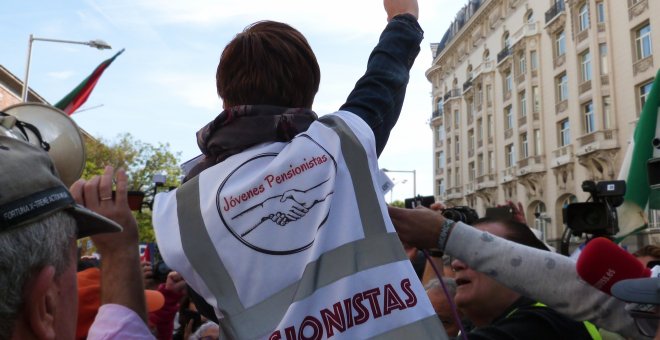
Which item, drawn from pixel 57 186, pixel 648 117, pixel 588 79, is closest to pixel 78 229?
pixel 57 186

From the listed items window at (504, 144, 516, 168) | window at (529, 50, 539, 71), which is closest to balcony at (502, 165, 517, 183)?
window at (504, 144, 516, 168)

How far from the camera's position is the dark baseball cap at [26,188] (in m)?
1.13

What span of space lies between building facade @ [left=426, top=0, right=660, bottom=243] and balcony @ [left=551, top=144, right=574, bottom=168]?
49 mm

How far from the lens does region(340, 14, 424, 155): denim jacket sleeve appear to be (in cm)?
180

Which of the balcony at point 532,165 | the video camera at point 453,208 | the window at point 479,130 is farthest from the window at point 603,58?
the video camera at point 453,208

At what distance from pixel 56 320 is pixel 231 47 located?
951 mm

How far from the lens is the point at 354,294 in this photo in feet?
4.83

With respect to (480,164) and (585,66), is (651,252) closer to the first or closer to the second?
(585,66)

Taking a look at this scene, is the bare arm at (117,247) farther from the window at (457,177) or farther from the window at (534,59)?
the window at (457,177)

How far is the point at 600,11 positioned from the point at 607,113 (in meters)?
4.55

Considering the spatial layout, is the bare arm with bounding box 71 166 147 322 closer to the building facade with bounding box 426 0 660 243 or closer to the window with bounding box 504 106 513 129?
the building facade with bounding box 426 0 660 243

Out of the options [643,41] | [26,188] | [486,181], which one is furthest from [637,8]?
[26,188]

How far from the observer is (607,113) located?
28.8 m

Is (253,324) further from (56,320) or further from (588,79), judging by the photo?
(588,79)
